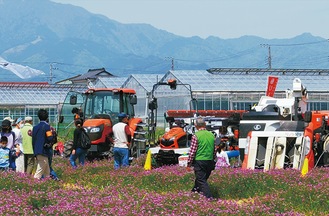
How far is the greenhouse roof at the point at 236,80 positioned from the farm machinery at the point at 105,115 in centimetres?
3086

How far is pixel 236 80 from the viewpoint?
57.5 metres

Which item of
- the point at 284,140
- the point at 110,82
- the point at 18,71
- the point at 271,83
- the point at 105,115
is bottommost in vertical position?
the point at 284,140

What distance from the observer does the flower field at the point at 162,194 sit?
10.7 m

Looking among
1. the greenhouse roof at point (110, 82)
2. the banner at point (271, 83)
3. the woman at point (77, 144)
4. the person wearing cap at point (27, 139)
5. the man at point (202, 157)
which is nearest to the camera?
the man at point (202, 157)

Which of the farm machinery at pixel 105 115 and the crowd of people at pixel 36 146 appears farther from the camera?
the farm machinery at pixel 105 115

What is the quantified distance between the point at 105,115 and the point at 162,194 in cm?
922

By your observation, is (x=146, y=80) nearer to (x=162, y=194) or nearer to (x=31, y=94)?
(x=31, y=94)

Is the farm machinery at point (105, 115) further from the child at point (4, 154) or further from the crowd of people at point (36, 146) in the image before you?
the child at point (4, 154)

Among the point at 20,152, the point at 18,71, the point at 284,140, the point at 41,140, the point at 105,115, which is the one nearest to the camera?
the point at 41,140

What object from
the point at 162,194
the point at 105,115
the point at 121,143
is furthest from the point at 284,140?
the point at 105,115

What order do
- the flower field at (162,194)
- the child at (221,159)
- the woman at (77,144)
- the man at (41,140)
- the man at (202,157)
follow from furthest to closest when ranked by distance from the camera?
the woman at (77,144) < the child at (221,159) < the man at (41,140) < the man at (202,157) < the flower field at (162,194)

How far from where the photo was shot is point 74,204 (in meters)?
11.0

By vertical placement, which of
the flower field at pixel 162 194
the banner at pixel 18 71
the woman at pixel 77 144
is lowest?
the flower field at pixel 162 194

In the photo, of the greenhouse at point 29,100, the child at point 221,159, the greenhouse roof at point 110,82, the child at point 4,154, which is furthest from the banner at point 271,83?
the greenhouse roof at point 110,82
